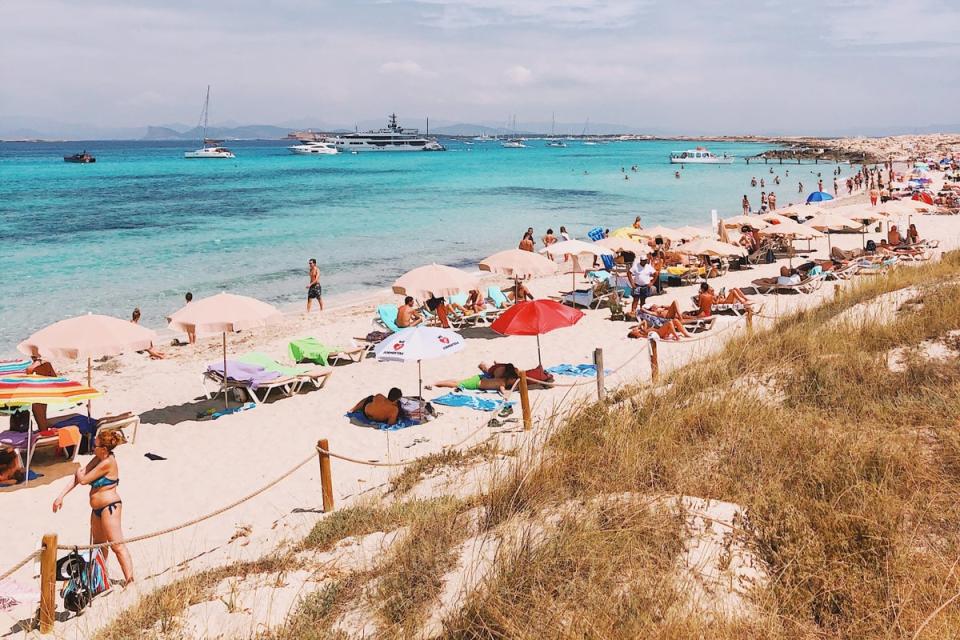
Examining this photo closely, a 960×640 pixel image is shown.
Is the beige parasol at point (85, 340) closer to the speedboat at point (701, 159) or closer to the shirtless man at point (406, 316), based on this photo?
the shirtless man at point (406, 316)

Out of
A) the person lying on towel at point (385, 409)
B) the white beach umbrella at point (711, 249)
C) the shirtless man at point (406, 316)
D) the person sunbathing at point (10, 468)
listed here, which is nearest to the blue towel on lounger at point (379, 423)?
the person lying on towel at point (385, 409)

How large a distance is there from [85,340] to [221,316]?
5.07ft

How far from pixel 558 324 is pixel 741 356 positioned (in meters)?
2.46

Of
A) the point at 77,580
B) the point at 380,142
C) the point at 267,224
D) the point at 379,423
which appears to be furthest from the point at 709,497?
the point at 380,142

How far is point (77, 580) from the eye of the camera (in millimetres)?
4746

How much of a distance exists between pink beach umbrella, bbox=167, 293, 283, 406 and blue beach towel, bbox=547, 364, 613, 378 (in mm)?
4098

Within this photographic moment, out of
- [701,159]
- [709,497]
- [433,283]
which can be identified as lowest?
[709,497]

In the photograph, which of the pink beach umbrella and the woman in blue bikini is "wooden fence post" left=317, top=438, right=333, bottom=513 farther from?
the pink beach umbrella

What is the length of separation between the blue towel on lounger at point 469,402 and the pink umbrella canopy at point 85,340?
12.6 ft

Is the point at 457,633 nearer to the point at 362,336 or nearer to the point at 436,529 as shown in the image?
the point at 436,529

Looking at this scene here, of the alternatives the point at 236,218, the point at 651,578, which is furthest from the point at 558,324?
the point at 236,218

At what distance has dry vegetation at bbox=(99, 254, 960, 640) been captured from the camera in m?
3.15

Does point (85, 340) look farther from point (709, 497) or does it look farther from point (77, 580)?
point (709, 497)

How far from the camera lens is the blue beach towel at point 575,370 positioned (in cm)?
1016
